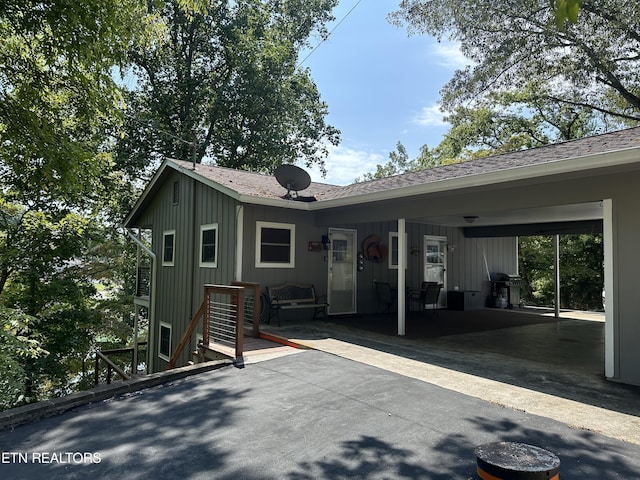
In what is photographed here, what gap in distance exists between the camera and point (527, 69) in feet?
42.8

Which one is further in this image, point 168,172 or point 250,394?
point 168,172

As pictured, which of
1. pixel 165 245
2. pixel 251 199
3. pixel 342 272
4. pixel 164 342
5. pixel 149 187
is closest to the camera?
pixel 251 199

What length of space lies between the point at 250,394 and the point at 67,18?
440cm

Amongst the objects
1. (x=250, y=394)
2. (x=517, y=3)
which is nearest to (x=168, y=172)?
(x=250, y=394)

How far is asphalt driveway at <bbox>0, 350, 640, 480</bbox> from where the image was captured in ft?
7.99

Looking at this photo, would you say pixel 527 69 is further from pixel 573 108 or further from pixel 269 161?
pixel 269 161

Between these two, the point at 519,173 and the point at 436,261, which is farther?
the point at 436,261

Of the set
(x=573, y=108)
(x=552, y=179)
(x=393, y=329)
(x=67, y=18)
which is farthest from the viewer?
(x=573, y=108)

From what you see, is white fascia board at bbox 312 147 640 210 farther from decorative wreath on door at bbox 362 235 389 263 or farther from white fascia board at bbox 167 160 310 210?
decorative wreath on door at bbox 362 235 389 263

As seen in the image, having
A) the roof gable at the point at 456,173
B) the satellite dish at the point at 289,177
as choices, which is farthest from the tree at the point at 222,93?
the satellite dish at the point at 289,177

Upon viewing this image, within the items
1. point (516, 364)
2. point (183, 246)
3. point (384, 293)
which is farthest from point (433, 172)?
point (183, 246)

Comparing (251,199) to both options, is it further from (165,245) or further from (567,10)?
(567,10)

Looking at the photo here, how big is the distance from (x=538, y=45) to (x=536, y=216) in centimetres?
729

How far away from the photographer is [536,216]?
8.21m
